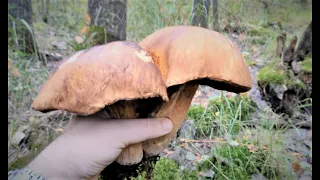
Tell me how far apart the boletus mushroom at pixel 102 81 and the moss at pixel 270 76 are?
56 centimetres

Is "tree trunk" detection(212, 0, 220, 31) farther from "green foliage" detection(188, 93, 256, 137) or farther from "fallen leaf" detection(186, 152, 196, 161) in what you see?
"fallen leaf" detection(186, 152, 196, 161)

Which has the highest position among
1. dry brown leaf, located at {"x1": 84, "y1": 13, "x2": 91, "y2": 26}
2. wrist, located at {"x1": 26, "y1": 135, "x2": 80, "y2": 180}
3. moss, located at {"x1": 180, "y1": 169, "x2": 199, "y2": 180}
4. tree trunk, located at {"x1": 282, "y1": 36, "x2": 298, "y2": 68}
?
dry brown leaf, located at {"x1": 84, "y1": 13, "x2": 91, "y2": 26}

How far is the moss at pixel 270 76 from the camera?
112cm

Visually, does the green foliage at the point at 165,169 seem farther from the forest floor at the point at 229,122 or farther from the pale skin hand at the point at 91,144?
the pale skin hand at the point at 91,144

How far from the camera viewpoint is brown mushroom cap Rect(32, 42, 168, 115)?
2.16 feet

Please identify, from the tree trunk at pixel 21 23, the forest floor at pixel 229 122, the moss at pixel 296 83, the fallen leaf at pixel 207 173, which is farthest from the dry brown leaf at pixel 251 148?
the tree trunk at pixel 21 23

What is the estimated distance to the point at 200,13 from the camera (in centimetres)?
109

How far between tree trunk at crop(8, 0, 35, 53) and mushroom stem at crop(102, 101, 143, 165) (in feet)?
1.31

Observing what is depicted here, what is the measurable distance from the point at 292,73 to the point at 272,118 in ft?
0.61

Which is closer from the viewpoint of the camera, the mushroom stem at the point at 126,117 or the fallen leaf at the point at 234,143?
the mushroom stem at the point at 126,117

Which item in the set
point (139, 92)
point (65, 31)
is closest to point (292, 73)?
point (139, 92)

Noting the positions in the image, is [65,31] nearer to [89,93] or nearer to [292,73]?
[89,93]

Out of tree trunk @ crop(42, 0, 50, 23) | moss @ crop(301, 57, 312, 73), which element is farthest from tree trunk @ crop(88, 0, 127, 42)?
moss @ crop(301, 57, 312, 73)

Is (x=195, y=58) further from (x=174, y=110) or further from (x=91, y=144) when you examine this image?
(x=91, y=144)
